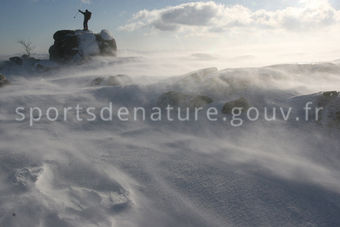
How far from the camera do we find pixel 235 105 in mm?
6012

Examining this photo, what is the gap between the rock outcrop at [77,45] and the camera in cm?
2366

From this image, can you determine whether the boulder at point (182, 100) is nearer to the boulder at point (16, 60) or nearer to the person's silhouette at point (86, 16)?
the person's silhouette at point (86, 16)

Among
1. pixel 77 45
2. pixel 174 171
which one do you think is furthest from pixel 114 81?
pixel 77 45

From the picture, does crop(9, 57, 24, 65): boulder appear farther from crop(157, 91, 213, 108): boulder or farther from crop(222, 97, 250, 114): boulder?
crop(222, 97, 250, 114): boulder

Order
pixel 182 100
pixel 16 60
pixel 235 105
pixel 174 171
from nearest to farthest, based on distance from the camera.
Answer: pixel 174 171 → pixel 235 105 → pixel 182 100 → pixel 16 60

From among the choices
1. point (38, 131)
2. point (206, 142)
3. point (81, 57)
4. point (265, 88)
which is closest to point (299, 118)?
point (265, 88)

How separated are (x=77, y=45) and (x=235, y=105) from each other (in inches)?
879

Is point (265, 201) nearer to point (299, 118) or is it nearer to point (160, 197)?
point (160, 197)

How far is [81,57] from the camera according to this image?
924 inches

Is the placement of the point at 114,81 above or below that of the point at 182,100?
above

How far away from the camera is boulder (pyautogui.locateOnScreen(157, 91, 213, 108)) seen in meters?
6.59

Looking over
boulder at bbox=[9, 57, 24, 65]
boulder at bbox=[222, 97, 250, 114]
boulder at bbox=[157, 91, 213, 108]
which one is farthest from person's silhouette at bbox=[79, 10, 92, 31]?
boulder at bbox=[222, 97, 250, 114]

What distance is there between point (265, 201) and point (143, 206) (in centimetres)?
162

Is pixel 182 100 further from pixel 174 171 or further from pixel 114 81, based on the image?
pixel 114 81
